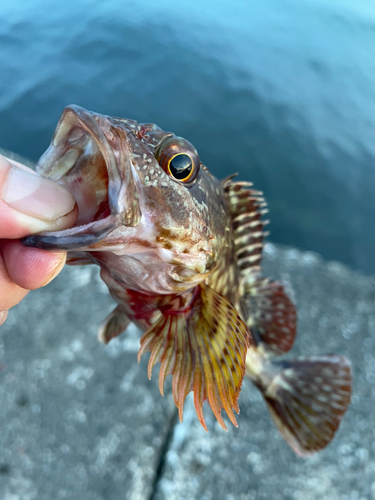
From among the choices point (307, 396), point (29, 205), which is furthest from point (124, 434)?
point (29, 205)

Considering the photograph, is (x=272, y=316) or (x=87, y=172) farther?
(x=272, y=316)

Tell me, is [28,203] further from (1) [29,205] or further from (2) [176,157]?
(2) [176,157]

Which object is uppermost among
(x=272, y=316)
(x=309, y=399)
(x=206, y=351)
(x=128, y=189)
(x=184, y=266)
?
(x=128, y=189)

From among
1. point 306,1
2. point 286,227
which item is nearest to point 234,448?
point 286,227

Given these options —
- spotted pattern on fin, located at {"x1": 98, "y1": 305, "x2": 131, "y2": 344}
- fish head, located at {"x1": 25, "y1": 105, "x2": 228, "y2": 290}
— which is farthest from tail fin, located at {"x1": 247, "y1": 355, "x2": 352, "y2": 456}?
fish head, located at {"x1": 25, "y1": 105, "x2": 228, "y2": 290}

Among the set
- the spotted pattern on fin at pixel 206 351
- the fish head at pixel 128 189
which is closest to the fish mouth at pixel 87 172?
the fish head at pixel 128 189

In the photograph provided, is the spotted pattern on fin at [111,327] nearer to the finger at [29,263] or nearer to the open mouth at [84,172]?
the finger at [29,263]
